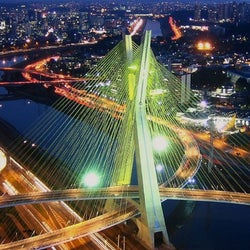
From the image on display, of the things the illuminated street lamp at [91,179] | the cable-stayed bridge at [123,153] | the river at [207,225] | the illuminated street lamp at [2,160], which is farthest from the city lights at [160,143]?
the illuminated street lamp at [2,160]

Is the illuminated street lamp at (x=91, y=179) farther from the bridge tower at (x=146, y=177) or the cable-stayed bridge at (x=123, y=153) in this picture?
the bridge tower at (x=146, y=177)

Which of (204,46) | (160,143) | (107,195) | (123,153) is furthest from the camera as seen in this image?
(204,46)

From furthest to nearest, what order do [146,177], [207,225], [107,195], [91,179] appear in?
1. [91,179]
2. [207,225]
3. [107,195]
4. [146,177]

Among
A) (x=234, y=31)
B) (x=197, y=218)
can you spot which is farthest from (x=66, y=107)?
(x=234, y=31)

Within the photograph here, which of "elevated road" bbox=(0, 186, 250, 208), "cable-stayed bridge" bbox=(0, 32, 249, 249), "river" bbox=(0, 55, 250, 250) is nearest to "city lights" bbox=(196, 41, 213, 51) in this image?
"cable-stayed bridge" bbox=(0, 32, 249, 249)

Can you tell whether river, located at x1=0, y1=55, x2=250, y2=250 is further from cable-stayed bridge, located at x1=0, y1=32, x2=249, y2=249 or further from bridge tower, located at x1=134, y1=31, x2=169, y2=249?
bridge tower, located at x1=134, y1=31, x2=169, y2=249

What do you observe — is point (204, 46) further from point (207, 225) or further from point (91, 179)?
point (207, 225)

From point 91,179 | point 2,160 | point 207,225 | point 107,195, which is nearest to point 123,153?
point 107,195

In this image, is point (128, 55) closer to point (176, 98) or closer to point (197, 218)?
point (197, 218)

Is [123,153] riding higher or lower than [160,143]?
higher
